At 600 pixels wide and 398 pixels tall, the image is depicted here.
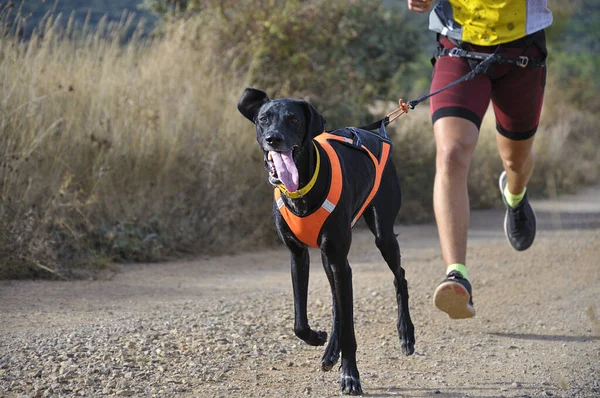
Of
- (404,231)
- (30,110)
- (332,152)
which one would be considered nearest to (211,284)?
(30,110)

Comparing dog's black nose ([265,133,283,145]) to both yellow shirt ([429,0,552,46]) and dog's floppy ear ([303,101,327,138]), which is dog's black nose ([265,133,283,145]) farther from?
yellow shirt ([429,0,552,46])

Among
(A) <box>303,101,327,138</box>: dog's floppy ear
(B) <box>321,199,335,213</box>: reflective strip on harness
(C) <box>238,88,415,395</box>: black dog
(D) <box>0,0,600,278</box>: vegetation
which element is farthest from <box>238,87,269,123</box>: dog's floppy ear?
(D) <box>0,0,600,278</box>: vegetation

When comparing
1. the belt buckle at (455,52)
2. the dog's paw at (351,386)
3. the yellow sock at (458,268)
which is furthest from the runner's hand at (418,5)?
the dog's paw at (351,386)

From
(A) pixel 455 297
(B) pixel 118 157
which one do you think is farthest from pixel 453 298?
(B) pixel 118 157

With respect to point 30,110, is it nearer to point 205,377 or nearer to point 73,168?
point 73,168

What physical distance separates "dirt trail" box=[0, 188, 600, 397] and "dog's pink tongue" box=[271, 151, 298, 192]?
0.94 metres

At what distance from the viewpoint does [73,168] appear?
23.1 ft

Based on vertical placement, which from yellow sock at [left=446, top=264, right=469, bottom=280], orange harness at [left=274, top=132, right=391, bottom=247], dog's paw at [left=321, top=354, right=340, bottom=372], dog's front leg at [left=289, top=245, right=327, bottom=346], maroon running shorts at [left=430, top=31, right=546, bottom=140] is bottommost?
dog's paw at [left=321, top=354, right=340, bottom=372]

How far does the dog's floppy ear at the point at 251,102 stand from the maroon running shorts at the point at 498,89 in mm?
1244

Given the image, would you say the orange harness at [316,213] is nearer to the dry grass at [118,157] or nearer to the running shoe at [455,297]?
the running shoe at [455,297]

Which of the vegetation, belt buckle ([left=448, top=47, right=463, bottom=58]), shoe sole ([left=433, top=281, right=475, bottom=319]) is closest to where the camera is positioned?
shoe sole ([left=433, top=281, right=475, bottom=319])

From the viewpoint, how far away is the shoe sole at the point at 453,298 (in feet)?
13.8

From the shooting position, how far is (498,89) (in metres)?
4.94

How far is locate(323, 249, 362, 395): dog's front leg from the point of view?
3.74 meters
